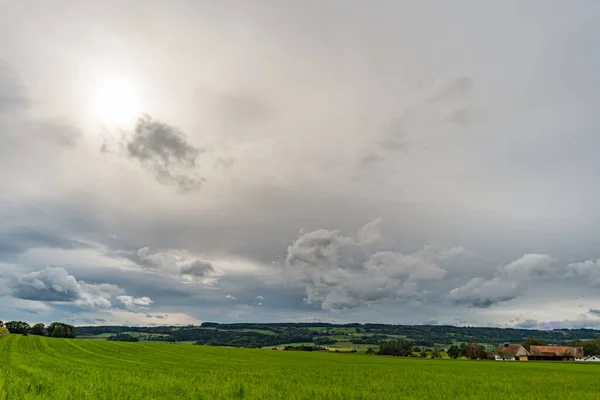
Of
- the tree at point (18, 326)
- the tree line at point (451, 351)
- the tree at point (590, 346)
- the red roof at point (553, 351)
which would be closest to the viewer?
Result: the red roof at point (553, 351)

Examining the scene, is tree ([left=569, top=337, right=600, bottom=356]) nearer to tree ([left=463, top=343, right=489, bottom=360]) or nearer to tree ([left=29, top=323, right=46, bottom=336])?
tree ([left=463, top=343, right=489, bottom=360])

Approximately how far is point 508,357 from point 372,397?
449ft

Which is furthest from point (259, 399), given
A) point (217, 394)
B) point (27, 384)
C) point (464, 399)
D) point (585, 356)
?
point (585, 356)

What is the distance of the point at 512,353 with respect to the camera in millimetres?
128875

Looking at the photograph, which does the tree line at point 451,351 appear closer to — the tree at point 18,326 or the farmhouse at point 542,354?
the farmhouse at point 542,354

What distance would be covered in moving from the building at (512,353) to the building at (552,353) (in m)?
2.00

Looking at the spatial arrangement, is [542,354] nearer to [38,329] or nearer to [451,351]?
[451,351]

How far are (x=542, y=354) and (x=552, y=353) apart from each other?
354cm

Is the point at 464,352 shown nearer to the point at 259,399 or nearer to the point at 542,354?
the point at 542,354

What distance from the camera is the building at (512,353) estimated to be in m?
126

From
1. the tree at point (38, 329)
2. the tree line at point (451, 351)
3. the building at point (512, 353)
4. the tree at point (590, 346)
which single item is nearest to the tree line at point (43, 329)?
the tree at point (38, 329)

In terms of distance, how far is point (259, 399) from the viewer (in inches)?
712

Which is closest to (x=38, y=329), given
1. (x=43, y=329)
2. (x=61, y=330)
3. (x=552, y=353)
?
(x=43, y=329)

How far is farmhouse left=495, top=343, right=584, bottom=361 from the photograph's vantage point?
12569 centimetres
